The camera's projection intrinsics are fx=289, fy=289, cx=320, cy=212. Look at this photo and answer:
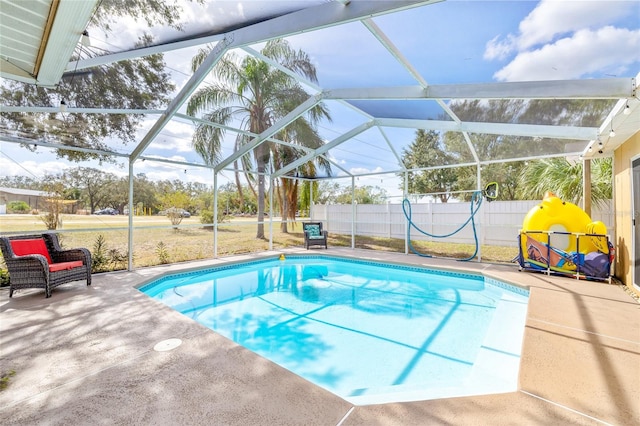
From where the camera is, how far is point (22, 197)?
5922mm

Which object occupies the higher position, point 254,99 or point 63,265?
point 254,99

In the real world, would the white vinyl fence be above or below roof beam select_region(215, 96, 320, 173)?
below

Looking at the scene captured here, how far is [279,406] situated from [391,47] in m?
3.95

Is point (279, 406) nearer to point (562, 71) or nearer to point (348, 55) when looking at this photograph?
point (348, 55)

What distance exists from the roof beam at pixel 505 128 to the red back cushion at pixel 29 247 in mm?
7001

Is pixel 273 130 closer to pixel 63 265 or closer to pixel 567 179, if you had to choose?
pixel 63 265

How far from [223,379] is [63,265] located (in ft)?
14.0

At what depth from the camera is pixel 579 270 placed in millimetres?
5570

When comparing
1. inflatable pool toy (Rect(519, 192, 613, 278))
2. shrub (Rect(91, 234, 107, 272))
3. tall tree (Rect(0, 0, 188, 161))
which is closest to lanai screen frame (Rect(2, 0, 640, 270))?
tall tree (Rect(0, 0, 188, 161))

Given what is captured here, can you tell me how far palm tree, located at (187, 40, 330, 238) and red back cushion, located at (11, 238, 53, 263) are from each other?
3547 mm

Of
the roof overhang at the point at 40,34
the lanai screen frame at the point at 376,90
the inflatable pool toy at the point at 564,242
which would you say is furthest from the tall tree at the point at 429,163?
the roof overhang at the point at 40,34

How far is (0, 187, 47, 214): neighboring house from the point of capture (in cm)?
559

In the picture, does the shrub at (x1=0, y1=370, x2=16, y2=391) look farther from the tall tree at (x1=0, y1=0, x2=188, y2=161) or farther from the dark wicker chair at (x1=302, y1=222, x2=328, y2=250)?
the dark wicker chair at (x1=302, y1=222, x2=328, y2=250)

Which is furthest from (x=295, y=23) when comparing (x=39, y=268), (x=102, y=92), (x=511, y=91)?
(x=39, y=268)
